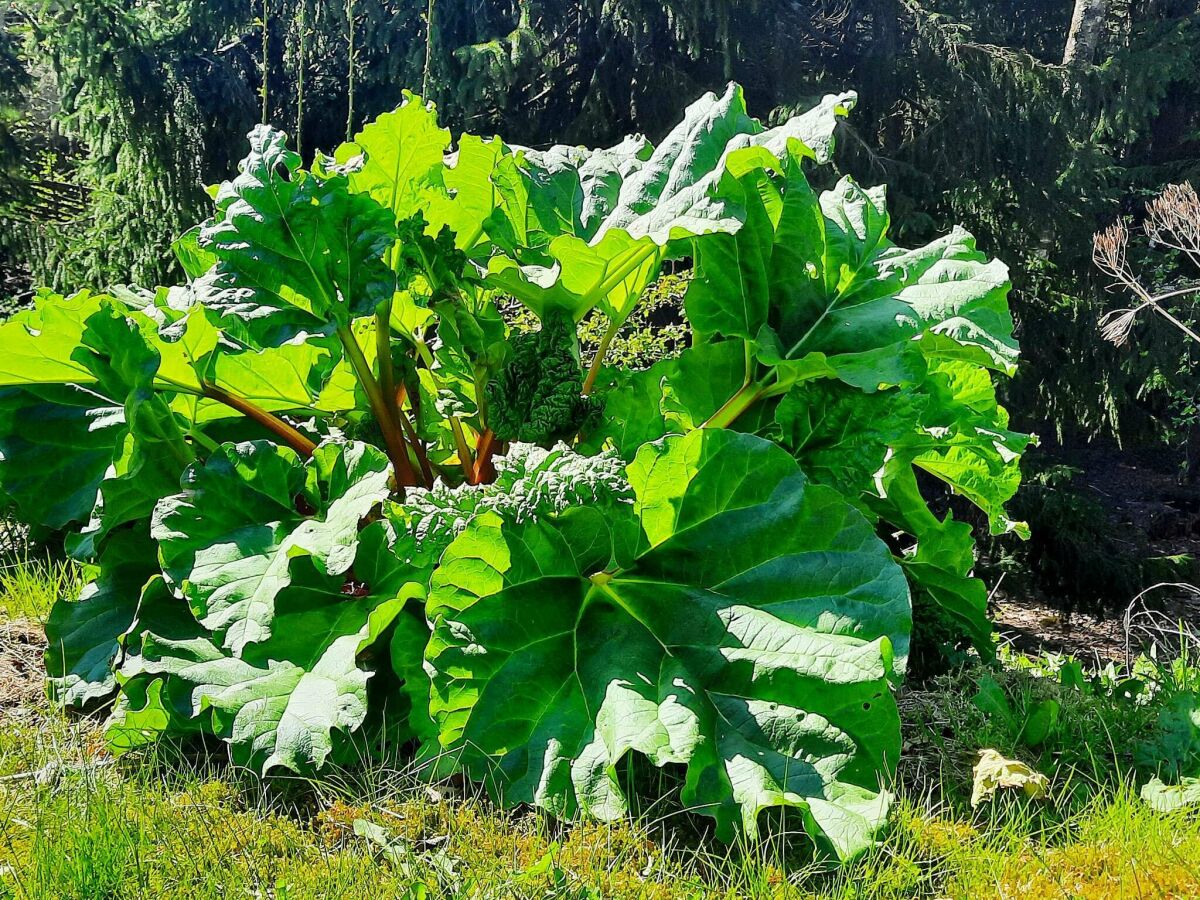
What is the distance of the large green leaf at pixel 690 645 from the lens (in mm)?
1566

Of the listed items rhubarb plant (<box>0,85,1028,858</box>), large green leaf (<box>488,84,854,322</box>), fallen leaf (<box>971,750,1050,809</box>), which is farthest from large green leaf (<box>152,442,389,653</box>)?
fallen leaf (<box>971,750,1050,809</box>)

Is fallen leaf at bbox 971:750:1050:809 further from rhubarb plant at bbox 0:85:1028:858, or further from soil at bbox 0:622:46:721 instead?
soil at bbox 0:622:46:721

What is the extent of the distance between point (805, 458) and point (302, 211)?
1113mm

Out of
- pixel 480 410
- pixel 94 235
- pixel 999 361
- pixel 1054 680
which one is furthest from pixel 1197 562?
pixel 94 235

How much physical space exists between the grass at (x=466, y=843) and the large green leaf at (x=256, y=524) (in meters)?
0.29

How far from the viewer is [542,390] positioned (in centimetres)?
204

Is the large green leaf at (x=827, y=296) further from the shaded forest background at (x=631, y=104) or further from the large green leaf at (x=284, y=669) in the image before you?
the shaded forest background at (x=631, y=104)

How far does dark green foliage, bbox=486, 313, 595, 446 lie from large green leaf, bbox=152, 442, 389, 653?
0.28 m

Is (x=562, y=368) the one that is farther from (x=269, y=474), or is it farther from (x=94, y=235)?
(x=94, y=235)

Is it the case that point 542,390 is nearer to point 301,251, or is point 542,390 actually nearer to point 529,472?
point 529,472

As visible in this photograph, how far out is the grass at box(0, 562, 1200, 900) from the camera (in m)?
1.41

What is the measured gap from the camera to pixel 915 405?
2004 mm

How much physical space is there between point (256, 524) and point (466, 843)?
755 mm

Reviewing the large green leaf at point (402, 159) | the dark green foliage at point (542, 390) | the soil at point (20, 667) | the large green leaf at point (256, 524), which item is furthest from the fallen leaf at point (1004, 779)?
the soil at point (20, 667)
